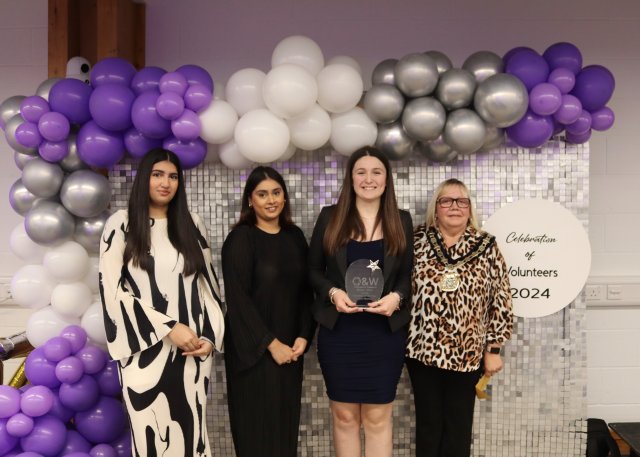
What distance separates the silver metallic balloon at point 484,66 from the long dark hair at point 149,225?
141 cm

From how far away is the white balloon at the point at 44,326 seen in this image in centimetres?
271

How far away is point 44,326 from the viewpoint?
2717 millimetres

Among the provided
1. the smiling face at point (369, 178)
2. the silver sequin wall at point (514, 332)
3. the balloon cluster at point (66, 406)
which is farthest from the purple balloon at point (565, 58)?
the balloon cluster at point (66, 406)

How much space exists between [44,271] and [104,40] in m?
1.19

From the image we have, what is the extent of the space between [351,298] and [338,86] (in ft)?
3.00

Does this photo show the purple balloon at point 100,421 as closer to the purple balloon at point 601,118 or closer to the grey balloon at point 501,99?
the grey balloon at point 501,99

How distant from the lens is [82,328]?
270 centimetres

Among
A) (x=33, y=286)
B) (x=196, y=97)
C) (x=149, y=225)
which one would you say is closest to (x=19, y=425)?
(x=33, y=286)

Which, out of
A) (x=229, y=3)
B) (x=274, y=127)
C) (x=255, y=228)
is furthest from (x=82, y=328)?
(x=229, y=3)

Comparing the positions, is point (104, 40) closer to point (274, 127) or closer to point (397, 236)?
point (274, 127)

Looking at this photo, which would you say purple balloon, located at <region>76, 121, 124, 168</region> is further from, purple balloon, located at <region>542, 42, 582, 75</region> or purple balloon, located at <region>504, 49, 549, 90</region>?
purple balloon, located at <region>542, 42, 582, 75</region>

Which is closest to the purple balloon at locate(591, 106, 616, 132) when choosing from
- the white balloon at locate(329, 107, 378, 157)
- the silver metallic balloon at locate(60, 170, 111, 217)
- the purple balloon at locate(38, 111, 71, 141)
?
the white balloon at locate(329, 107, 378, 157)

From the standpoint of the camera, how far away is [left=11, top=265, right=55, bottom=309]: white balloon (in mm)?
2721

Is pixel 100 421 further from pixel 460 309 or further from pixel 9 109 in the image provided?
pixel 460 309
